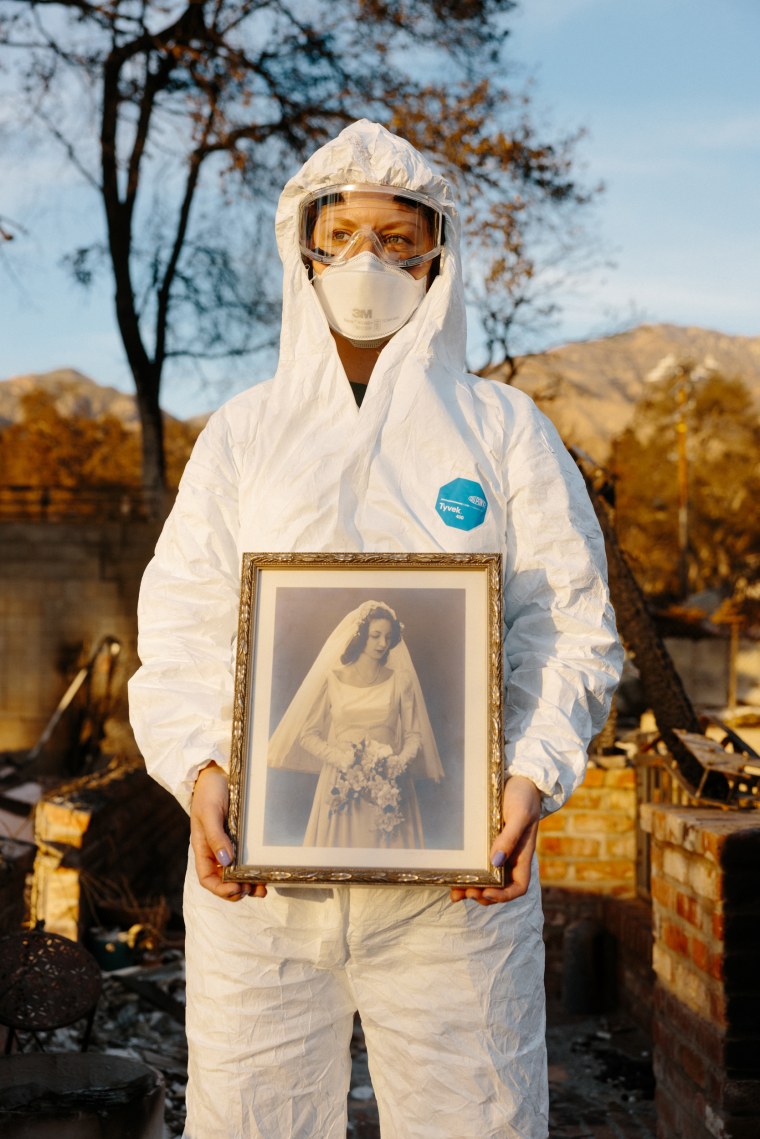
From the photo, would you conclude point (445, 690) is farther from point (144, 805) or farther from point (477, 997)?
point (144, 805)

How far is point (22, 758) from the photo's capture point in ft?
39.4

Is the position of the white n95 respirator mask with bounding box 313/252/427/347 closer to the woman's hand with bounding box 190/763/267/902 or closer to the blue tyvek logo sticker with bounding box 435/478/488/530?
the blue tyvek logo sticker with bounding box 435/478/488/530

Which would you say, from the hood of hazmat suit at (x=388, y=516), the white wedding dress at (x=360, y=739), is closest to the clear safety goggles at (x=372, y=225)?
the hood of hazmat suit at (x=388, y=516)

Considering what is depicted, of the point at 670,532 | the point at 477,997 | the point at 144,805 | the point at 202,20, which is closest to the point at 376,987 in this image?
the point at 477,997

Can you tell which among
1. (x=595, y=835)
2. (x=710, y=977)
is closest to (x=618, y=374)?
(x=595, y=835)

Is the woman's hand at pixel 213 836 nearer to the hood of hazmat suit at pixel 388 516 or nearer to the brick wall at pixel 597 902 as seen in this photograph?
Answer: the hood of hazmat suit at pixel 388 516

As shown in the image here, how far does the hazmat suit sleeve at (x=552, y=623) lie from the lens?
6.12 feet

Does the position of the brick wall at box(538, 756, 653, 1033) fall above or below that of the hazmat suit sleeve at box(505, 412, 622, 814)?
below

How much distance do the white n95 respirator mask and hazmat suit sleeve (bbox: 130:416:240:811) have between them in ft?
1.11

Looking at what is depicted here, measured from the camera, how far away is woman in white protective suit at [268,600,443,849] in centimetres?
181

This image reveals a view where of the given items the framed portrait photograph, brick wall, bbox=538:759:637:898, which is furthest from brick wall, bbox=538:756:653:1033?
the framed portrait photograph

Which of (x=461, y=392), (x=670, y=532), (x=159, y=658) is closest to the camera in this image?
(x=159, y=658)

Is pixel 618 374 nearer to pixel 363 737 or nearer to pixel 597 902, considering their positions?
pixel 597 902

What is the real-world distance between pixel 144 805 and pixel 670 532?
45.1 m
